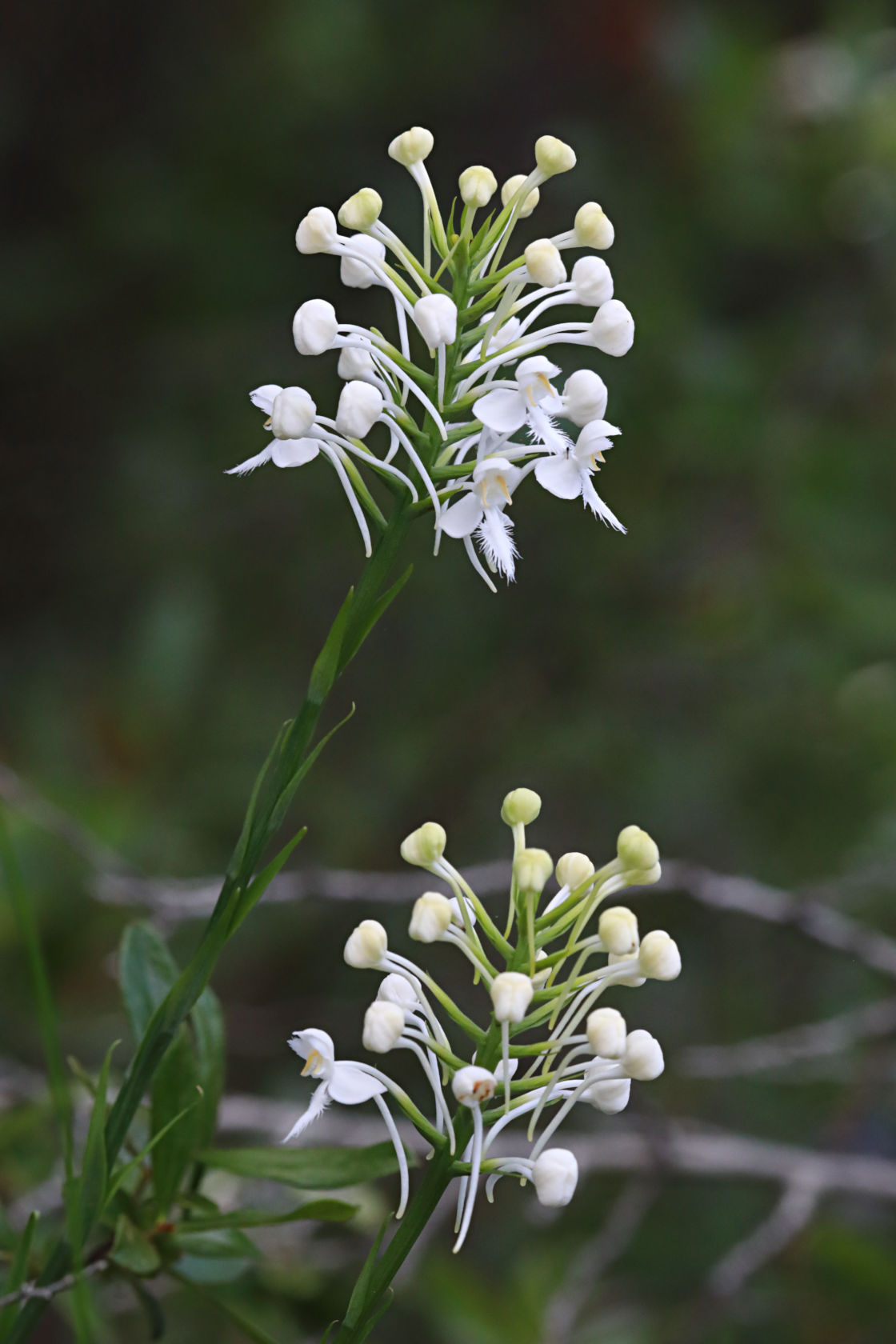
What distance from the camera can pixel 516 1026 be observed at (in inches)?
28.5

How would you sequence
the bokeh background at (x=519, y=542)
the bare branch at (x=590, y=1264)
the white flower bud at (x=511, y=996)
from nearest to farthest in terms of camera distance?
the white flower bud at (x=511, y=996), the bare branch at (x=590, y=1264), the bokeh background at (x=519, y=542)

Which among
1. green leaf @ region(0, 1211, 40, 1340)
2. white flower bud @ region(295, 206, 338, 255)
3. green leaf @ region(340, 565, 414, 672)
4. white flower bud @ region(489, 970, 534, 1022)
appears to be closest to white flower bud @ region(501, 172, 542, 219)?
white flower bud @ region(295, 206, 338, 255)

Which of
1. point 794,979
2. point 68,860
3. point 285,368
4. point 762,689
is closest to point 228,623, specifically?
point 285,368

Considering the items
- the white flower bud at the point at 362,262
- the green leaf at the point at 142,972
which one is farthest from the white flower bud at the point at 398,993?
the white flower bud at the point at 362,262

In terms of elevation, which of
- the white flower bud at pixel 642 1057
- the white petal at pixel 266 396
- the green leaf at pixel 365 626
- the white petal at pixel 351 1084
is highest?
the white petal at pixel 266 396

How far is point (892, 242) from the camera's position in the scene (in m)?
3.05

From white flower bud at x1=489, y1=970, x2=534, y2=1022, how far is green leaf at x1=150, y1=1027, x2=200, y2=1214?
37 cm

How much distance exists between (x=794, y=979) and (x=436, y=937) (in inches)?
102

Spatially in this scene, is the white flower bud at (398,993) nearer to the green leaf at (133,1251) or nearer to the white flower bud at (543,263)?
the green leaf at (133,1251)

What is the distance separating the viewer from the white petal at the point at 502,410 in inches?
29.0

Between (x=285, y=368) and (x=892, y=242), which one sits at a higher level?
(x=892, y=242)

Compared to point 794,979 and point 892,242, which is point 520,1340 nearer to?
point 794,979

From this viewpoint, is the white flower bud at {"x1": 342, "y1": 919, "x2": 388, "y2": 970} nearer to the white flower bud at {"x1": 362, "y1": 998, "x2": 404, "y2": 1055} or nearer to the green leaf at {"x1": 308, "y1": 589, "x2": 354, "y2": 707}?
the white flower bud at {"x1": 362, "y1": 998, "x2": 404, "y2": 1055}

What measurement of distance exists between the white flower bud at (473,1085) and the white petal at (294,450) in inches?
15.4
